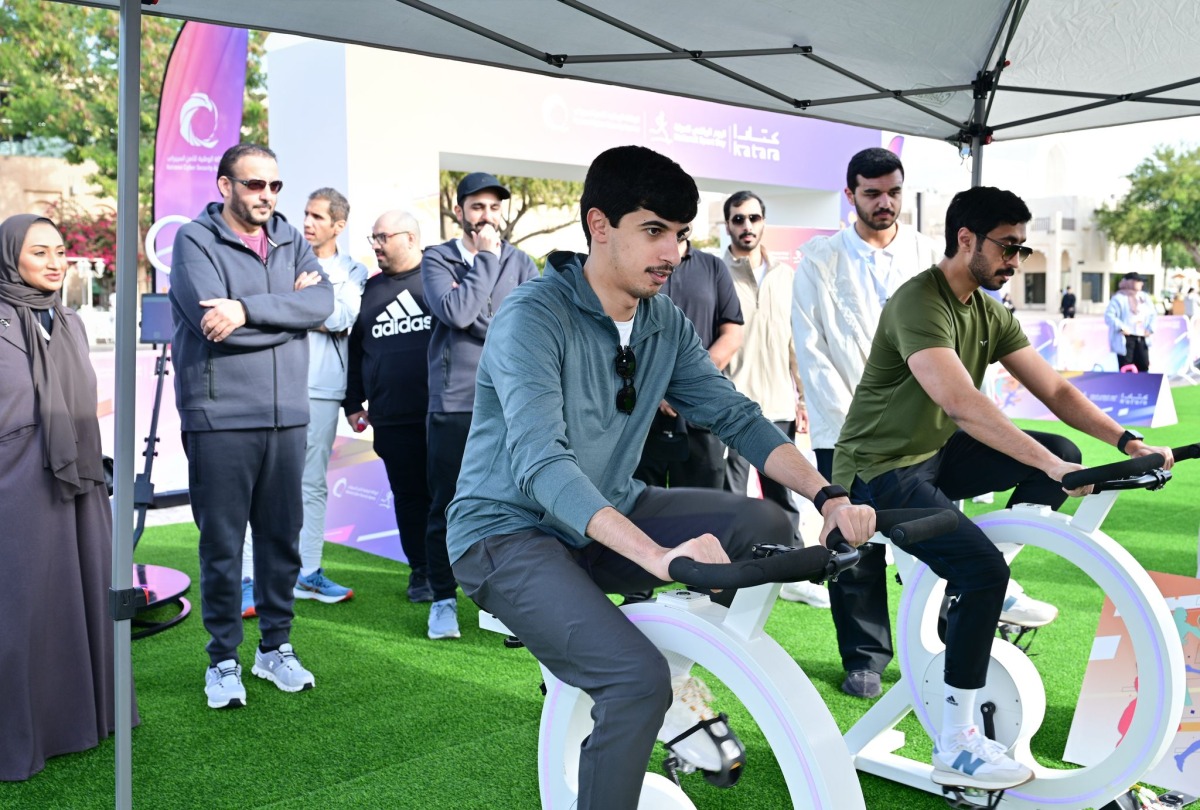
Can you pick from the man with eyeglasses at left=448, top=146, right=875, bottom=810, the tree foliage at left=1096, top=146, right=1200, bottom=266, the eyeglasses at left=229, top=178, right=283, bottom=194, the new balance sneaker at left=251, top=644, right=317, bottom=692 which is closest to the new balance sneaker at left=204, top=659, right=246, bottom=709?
the new balance sneaker at left=251, top=644, right=317, bottom=692

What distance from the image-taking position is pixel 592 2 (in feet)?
11.9

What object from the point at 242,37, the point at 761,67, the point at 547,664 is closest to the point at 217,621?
the point at 547,664

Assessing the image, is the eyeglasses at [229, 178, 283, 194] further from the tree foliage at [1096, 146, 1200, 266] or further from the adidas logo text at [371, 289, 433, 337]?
the tree foliage at [1096, 146, 1200, 266]

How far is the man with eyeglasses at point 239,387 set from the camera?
13.1 feet

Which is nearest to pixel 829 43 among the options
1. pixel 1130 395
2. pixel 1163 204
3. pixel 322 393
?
pixel 322 393

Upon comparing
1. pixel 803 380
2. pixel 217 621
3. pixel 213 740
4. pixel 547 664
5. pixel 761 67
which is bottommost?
pixel 213 740

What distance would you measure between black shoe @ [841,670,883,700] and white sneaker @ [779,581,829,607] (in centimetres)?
129

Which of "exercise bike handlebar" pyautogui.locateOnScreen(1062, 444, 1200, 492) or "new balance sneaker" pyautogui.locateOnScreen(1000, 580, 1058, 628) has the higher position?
"exercise bike handlebar" pyautogui.locateOnScreen(1062, 444, 1200, 492)

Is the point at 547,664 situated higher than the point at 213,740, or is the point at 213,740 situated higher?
the point at 547,664

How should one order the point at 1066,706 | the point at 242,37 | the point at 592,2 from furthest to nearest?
the point at 242,37 < the point at 1066,706 < the point at 592,2

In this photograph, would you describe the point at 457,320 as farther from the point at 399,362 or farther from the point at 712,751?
the point at 712,751

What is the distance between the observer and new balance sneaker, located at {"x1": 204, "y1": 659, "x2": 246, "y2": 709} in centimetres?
410

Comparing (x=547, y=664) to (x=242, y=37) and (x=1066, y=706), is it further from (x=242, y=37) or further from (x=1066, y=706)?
(x=242, y=37)

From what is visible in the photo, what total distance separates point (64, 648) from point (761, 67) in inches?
134
